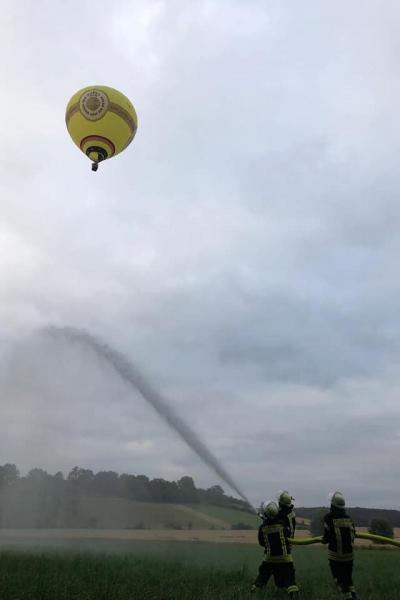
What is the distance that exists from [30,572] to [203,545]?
1835 centimetres

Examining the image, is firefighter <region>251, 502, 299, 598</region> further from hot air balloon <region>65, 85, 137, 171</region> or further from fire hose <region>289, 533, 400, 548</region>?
hot air balloon <region>65, 85, 137, 171</region>

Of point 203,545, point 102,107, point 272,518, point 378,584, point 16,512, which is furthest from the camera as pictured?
point 16,512

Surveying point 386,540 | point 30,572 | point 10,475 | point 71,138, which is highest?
point 71,138

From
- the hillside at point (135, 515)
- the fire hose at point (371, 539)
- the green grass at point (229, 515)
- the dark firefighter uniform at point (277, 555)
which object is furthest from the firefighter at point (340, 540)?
the hillside at point (135, 515)

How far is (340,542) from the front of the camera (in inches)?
531

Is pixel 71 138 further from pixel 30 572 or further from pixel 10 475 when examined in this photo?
pixel 10 475

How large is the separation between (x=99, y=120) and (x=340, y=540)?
2102 cm

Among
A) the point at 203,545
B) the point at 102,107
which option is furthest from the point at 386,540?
the point at 102,107

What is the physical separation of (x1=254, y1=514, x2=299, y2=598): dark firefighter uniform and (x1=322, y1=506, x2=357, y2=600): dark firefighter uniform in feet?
3.58

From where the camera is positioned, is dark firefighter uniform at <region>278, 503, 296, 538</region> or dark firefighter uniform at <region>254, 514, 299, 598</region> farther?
dark firefighter uniform at <region>278, 503, 296, 538</region>

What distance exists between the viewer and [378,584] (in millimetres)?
16234

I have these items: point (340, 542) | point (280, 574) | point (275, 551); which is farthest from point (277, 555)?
point (340, 542)

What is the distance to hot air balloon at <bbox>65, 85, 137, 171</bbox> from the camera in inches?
1011

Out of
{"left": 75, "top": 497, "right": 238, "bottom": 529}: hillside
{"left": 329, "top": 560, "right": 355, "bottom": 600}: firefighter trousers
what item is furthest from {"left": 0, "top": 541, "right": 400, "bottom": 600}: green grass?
{"left": 75, "top": 497, "right": 238, "bottom": 529}: hillside
